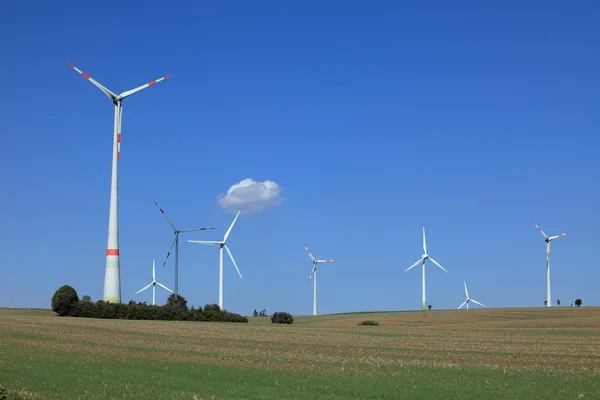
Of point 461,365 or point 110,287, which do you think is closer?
point 461,365

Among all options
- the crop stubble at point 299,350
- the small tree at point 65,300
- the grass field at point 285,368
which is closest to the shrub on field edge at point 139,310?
the small tree at point 65,300

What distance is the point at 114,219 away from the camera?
9512 centimetres

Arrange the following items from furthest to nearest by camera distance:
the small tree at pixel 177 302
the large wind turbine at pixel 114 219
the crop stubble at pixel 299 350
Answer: the small tree at pixel 177 302, the large wind turbine at pixel 114 219, the crop stubble at pixel 299 350

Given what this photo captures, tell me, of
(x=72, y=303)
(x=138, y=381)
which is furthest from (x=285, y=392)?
(x=72, y=303)

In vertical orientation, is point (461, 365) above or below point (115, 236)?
below

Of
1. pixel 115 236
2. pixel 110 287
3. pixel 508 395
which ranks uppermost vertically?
pixel 115 236

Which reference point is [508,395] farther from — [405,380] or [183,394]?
[183,394]

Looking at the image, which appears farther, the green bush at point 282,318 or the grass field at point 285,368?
the green bush at point 282,318

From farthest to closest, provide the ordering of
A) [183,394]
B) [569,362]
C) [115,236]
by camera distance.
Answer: [115,236] → [569,362] → [183,394]

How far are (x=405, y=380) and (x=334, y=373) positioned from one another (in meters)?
3.86

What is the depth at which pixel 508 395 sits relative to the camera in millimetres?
27094

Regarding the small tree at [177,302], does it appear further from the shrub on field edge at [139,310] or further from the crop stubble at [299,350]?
the crop stubble at [299,350]

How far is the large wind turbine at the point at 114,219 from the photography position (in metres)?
95.4

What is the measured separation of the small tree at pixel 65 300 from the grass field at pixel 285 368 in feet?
141
